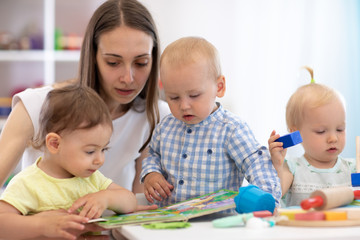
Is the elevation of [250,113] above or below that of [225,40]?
below

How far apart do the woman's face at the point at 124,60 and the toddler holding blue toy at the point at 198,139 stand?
10.9 inches

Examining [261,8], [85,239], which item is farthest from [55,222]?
[261,8]

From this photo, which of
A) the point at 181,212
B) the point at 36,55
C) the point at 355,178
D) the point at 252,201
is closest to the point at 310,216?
the point at 252,201

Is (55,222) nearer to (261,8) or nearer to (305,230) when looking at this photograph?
(305,230)

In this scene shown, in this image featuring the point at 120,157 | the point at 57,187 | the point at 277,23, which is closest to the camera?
the point at 57,187

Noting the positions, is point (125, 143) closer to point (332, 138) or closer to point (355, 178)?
point (332, 138)

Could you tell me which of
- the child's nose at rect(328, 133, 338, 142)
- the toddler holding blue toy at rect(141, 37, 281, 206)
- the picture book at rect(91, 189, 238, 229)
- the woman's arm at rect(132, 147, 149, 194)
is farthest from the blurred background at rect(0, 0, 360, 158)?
the picture book at rect(91, 189, 238, 229)

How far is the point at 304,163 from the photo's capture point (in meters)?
1.53

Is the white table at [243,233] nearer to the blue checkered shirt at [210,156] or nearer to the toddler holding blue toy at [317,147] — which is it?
the blue checkered shirt at [210,156]

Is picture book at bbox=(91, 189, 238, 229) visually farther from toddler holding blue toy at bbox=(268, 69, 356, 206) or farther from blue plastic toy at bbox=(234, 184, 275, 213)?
toddler holding blue toy at bbox=(268, 69, 356, 206)

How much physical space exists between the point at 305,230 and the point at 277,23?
271 cm

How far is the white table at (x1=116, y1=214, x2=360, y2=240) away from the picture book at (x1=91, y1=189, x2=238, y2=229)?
0.05m

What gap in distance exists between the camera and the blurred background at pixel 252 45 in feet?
10.6

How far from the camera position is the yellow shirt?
1.12 metres
